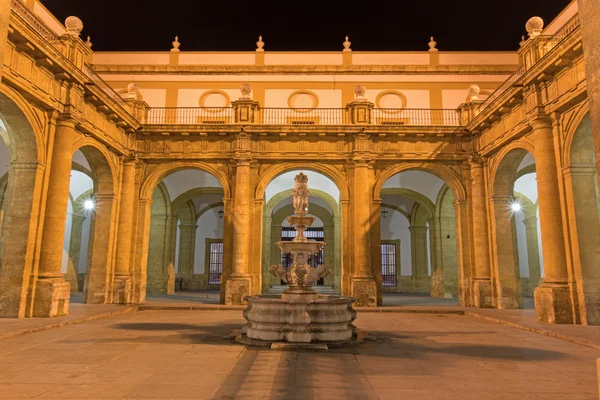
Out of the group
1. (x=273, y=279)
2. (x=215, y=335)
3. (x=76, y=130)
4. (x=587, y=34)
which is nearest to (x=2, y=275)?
(x=76, y=130)

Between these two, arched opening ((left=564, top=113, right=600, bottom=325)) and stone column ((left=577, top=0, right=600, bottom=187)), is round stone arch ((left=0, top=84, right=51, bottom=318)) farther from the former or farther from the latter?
arched opening ((left=564, top=113, right=600, bottom=325))

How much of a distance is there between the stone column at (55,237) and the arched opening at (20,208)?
257mm

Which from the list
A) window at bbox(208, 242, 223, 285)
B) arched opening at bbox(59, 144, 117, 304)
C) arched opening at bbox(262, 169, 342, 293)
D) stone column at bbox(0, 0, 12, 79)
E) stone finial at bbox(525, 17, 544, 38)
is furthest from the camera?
window at bbox(208, 242, 223, 285)

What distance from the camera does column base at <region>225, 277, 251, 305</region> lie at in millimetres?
14539

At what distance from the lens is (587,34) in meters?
3.15

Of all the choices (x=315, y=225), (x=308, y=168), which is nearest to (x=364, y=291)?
(x=308, y=168)

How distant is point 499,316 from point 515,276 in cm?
336

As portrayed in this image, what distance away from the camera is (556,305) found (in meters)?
9.98

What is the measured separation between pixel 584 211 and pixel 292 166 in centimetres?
936

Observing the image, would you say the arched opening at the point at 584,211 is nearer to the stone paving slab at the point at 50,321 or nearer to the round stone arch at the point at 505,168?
the round stone arch at the point at 505,168

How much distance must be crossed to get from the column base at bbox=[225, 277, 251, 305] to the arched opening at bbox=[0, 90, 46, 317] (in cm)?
604

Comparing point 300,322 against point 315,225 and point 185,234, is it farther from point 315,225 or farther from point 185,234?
point 315,225

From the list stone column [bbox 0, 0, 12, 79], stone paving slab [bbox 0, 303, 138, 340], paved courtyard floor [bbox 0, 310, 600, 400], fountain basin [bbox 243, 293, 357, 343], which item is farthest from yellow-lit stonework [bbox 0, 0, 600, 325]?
fountain basin [bbox 243, 293, 357, 343]

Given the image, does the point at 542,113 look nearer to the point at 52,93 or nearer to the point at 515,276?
the point at 515,276
